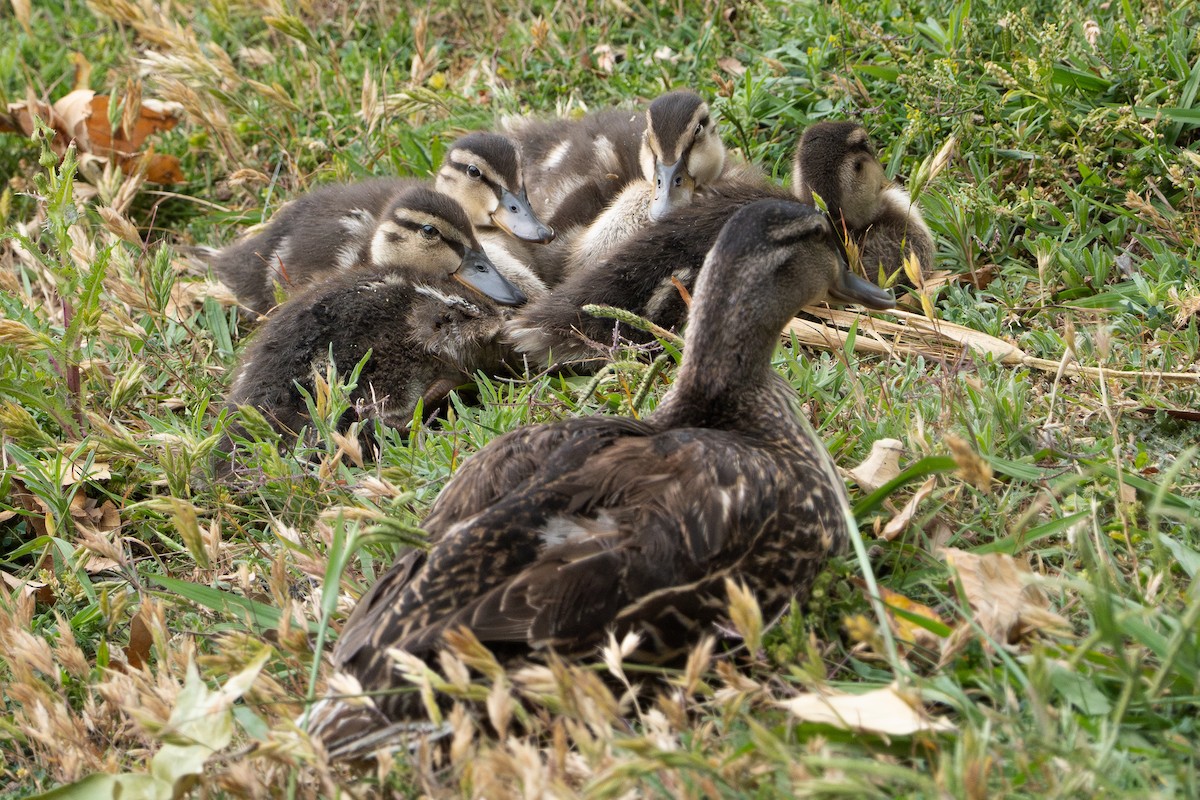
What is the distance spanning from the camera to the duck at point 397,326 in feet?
10.2

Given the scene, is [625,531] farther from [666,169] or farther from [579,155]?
[579,155]

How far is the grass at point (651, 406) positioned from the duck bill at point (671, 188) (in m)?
0.44

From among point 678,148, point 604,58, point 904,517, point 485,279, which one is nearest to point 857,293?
point 904,517

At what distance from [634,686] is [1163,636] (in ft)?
2.37

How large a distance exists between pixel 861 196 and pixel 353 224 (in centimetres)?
148

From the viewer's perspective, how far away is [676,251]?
10.8 ft

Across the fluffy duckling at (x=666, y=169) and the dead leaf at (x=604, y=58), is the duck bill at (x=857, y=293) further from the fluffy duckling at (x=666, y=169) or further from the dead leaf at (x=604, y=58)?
the dead leaf at (x=604, y=58)

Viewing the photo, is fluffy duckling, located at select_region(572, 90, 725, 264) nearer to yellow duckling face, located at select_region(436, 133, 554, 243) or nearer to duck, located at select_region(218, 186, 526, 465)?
yellow duckling face, located at select_region(436, 133, 554, 243)

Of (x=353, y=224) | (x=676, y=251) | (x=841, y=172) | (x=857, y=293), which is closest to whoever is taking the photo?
(x=857, y=293)

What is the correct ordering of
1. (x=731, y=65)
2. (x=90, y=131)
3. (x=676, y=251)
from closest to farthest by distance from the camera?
(x=676, y=251) → (x=731, y=65) → (x=90, y=131)

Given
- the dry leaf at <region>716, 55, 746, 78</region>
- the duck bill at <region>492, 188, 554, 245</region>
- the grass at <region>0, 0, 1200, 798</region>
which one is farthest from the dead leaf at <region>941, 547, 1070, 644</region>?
the dry leaf at <region>716, 55, 746, 78</region>

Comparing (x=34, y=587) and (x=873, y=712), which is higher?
(x=873, y=712)

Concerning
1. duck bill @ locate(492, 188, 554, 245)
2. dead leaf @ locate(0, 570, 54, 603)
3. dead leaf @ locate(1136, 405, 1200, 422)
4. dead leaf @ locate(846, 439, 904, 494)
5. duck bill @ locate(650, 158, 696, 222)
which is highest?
duck bill @ locate(650, 158, 696, 222)

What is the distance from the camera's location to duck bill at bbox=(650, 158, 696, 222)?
3656mm
